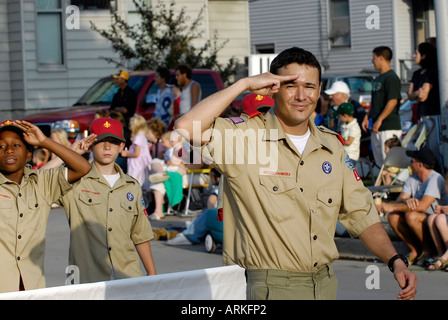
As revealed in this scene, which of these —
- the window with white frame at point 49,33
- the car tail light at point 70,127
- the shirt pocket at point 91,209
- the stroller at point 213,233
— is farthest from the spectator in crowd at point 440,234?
the window with white frame at point 49,33

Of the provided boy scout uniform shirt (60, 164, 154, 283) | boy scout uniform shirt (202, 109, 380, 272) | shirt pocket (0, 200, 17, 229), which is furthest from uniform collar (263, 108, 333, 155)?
boy scout uniform shirt (60, 164, 154, 283)

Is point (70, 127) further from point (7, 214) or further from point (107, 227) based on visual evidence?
point (7, 214)

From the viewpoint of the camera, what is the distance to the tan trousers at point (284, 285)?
13.3 feet

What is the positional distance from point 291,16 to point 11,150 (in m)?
30.9

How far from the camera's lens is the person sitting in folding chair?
9203 mm

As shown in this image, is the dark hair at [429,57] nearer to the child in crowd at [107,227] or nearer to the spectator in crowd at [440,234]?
the spectator in crowd at [440,234]

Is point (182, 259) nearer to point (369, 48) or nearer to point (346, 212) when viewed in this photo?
point (346, 212)

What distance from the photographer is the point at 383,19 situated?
3262 cm

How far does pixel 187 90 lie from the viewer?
48.9 ft

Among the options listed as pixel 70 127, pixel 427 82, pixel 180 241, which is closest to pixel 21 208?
pixel 180 241

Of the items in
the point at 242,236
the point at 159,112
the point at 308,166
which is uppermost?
the point at 159,112

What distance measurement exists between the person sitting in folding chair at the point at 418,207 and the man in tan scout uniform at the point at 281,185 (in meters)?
5.02

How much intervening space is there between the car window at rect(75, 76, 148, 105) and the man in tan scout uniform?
1314 cm
